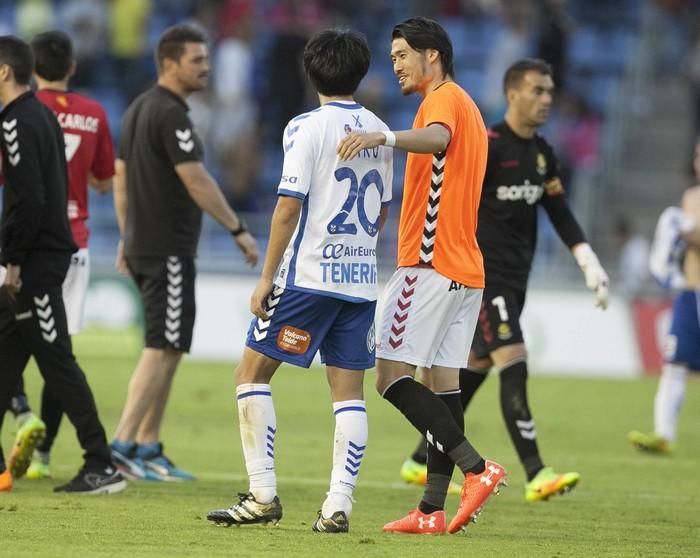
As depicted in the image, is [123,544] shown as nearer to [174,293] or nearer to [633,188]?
[174,293]

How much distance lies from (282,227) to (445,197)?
0.90 meters

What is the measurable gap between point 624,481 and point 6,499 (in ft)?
14.2

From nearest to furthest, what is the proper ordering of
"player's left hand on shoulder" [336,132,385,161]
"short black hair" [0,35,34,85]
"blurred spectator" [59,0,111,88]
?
"player's left hand on shoulder" [336,132,385,161] < "short black hair" [0,35,34,85] < "blurred spectator" [59,0,111,88]

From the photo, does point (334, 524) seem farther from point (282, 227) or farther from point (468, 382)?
point (468, 382)

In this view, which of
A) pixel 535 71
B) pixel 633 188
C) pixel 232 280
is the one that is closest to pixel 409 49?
pixel 535 71

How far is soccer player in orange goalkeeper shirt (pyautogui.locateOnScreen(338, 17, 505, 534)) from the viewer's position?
269 inches

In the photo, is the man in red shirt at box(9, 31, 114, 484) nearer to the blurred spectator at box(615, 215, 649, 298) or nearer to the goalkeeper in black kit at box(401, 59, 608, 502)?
the goalkeeper in black kit at box(401, 59, 608, 502)

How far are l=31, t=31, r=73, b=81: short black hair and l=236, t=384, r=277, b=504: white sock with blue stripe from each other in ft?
9.74

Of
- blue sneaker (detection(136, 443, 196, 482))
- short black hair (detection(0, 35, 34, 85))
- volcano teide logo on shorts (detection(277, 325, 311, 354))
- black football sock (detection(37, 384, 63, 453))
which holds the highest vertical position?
short black hair (detection(0, 35, 34, 85))

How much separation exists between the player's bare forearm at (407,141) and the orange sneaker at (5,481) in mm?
2805

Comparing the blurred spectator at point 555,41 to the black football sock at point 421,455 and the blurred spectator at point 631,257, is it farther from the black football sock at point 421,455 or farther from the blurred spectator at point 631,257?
the black football sock at point 421,455

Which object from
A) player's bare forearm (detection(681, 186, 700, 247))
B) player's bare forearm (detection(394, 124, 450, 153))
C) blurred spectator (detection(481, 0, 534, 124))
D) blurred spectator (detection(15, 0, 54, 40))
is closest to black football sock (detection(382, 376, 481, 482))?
player's bare forearm (detection(394, 124, 450, 153))


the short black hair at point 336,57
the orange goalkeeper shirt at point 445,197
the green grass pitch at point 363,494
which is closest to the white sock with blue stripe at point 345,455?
the green grass pitch at point 363,494

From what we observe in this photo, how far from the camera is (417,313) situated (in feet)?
22.8
